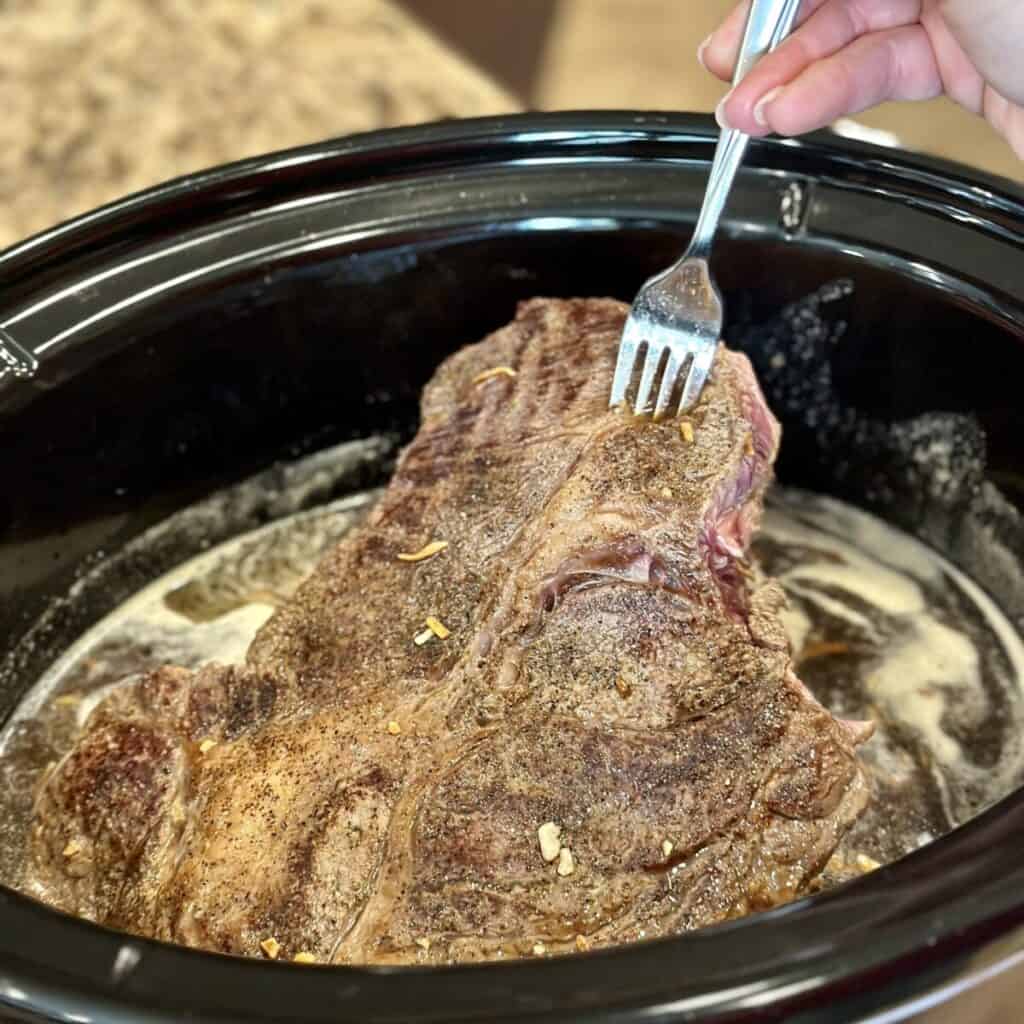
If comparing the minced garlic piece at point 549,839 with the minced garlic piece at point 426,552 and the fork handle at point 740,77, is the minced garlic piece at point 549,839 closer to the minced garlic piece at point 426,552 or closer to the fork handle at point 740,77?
the minced garlic piece at point 426,552

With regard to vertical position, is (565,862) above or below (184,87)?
below

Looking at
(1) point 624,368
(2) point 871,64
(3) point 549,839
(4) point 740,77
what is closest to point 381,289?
(1) point 624,368

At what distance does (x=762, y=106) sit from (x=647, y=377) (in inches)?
12.3

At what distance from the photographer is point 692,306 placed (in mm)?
1292

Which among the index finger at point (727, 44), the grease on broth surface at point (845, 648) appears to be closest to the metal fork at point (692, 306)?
the index finger at point (727, 44)

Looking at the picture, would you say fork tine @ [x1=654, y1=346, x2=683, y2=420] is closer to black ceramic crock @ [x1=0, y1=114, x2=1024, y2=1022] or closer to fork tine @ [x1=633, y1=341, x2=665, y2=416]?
fork tine @ [x1=633, y1=341, x2=665, y2=416]

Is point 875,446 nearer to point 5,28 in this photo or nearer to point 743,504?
point 743,504

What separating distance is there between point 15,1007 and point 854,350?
47.4 inches

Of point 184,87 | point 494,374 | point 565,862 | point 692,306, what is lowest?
point 565,862

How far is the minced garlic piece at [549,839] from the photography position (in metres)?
0.96

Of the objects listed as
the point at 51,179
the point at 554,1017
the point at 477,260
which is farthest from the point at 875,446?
the point at 51,179

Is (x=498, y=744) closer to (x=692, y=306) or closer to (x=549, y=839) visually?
(x=549, y=839)

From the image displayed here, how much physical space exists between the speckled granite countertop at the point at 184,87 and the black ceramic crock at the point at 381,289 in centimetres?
92

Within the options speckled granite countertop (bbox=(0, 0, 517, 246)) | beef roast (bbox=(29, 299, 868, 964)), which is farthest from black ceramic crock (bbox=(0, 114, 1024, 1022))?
speckled granite countertop (bbox=(0, 0, 517, 246))
